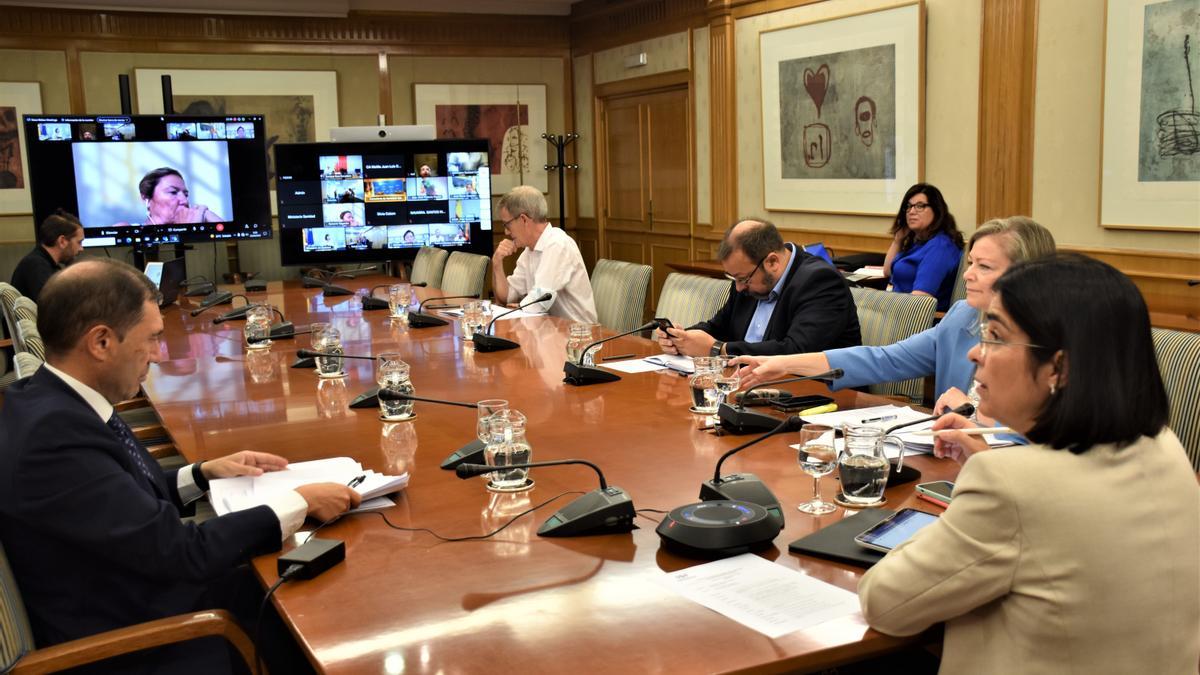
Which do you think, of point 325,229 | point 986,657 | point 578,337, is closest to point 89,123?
point 325,229

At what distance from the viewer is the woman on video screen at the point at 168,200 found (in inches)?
285

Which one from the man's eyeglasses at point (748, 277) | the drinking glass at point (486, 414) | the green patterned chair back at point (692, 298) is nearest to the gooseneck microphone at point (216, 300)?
the green patterned chair back at point (692, 298)

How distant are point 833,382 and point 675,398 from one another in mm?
616

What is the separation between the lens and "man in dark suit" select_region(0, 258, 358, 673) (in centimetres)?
183

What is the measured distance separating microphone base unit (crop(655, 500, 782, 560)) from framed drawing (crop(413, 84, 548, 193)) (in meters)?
8.41

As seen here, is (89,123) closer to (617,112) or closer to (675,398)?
(617,112)

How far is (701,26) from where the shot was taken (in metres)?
8.38

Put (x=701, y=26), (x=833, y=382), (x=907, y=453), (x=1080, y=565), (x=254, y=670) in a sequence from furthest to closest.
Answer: (x=701, y=26) → (x=833, y=382) → (x=907, y=453) → (x=254, y=670) → (x=1080, y=565)

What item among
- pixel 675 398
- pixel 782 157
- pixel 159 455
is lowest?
pixel 159 455

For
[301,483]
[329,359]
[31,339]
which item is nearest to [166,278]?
[31,339]

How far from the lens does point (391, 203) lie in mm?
7562

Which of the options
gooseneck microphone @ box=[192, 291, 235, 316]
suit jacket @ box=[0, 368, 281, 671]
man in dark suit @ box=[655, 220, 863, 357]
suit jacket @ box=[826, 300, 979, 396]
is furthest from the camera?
gooseneck microphone @ box=[192, 291, 235, 316]

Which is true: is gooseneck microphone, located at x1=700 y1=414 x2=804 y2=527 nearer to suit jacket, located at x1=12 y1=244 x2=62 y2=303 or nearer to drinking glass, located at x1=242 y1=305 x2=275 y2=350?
drinking glass, located at x1=242 y1=305 x2=275 y2=350

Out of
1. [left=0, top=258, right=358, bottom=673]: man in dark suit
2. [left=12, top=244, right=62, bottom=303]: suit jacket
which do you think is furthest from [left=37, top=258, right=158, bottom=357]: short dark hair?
[left=12, top=244, right=62, bottom=303]: suit jacket
